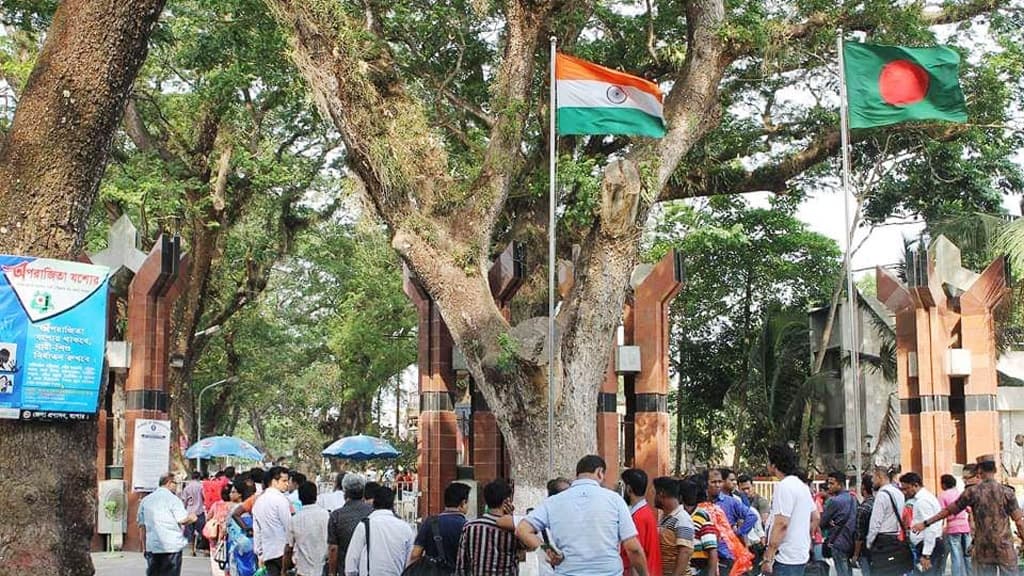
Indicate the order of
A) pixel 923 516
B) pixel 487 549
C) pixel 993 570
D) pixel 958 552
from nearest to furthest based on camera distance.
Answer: pixel 487 549, pixel 993 570, pixel 923 516, pixel 958 552

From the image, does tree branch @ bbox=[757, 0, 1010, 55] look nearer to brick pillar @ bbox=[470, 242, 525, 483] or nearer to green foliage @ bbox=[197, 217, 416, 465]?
brick pillar @ bbox=[470, 242, 525, 483]

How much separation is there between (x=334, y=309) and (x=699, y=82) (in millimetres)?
24226

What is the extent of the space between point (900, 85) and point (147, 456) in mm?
13194

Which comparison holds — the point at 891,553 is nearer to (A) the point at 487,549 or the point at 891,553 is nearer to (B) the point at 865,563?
(B) the point at 865,563

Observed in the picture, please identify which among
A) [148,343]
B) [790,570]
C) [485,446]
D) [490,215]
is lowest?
[790,570]

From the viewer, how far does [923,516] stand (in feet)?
39.2

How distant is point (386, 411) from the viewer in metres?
52.0

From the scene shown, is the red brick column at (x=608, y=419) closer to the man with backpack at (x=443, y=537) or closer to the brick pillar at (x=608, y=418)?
the brick pillar at (x=608, y=418)

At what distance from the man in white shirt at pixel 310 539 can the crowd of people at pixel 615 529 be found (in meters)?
0.01

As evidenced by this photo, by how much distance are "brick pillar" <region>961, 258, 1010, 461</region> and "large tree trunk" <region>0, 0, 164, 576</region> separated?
17.6 m

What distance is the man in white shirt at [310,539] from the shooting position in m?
10.6

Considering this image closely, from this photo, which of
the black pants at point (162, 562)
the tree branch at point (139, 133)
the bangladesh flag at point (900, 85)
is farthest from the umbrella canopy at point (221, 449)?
the bangladesh flag at point (900, 85)

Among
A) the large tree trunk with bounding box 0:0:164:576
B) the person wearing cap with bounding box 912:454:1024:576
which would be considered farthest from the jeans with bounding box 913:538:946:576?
the large tree trunk with bounding box 0:0:164:576

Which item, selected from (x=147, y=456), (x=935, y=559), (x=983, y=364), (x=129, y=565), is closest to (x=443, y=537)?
(x=935, y=559)
